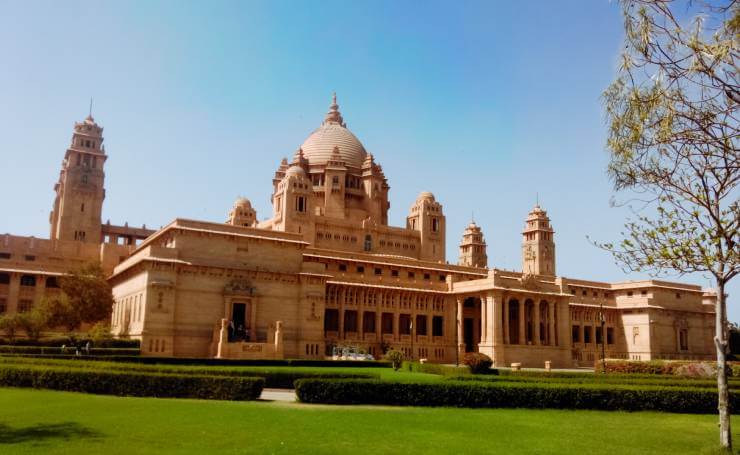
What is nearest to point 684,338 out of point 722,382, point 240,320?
point 240,320

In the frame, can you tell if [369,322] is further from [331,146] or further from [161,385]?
[161,385]

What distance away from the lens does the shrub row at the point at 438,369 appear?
4091 cm

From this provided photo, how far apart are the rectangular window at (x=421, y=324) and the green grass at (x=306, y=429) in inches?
1852

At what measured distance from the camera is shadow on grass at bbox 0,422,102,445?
16562 millimetres

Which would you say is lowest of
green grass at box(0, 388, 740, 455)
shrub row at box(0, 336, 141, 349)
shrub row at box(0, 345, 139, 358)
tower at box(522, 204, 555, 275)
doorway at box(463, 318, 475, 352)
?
green grass at box(0, 388, 740, 455)

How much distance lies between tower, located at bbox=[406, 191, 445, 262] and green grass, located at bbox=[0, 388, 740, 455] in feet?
201

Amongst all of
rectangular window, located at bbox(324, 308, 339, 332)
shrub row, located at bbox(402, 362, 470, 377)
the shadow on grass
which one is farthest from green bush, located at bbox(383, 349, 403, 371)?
the shadow on grass

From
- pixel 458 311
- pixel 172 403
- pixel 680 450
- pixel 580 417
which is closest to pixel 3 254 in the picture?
pixel 458 311

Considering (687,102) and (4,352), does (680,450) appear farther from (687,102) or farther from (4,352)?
(4,352)

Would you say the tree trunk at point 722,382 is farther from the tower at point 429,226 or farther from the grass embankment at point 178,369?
the tower at point 429,226

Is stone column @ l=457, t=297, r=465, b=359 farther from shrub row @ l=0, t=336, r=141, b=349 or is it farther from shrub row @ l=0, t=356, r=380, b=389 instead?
shrub row @ l=0, t=356, r=380, b=389

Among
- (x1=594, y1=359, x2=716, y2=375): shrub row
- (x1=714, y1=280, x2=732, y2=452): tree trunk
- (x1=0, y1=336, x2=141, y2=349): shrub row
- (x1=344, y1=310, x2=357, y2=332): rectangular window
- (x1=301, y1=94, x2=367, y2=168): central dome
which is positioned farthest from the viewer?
(x1=301, y1=94, x2=367, y2=168): central dome

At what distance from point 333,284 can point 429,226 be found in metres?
24.2

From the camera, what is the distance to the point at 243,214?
290ft
